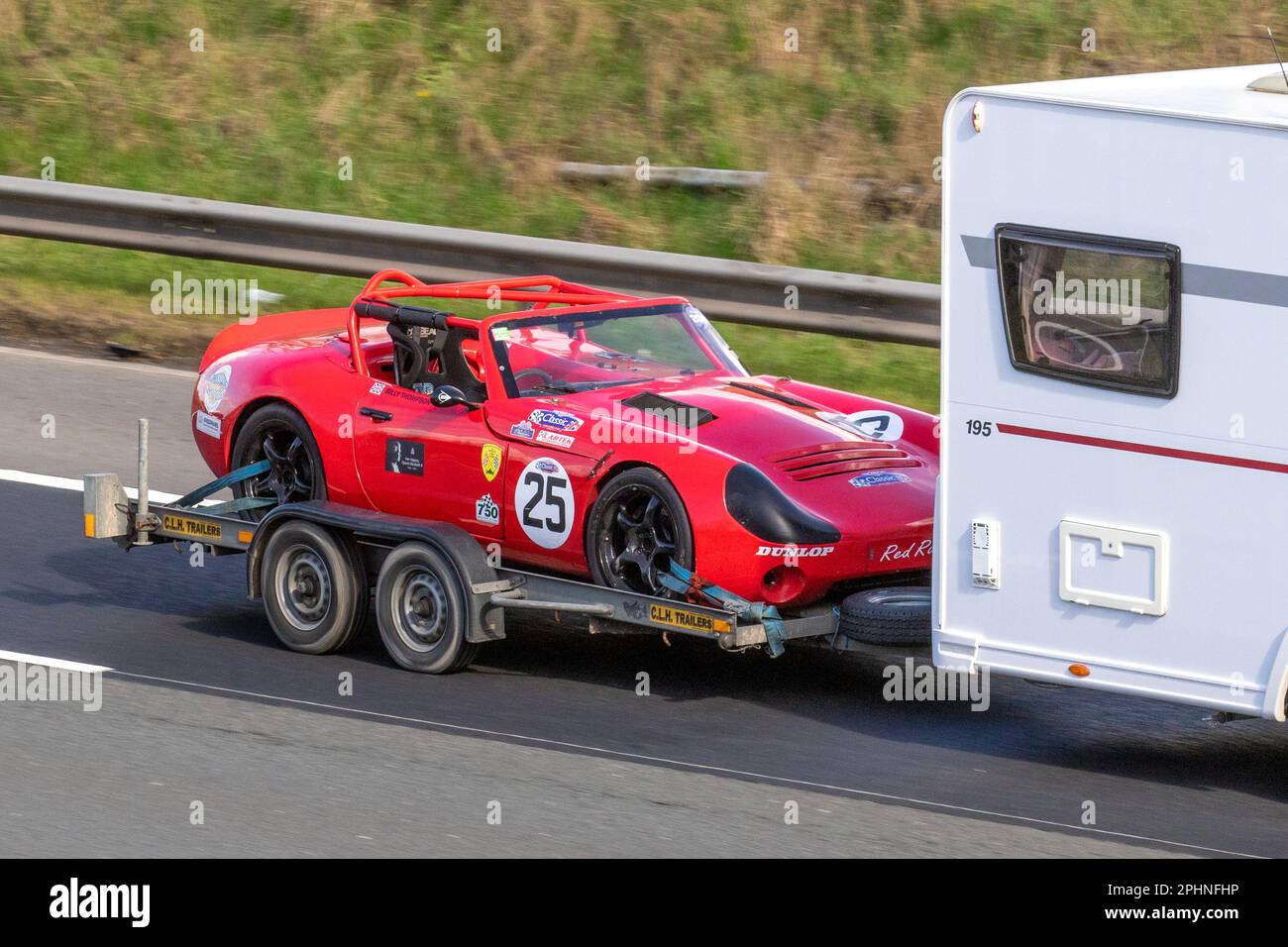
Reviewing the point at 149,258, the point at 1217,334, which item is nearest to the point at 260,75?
the point at 149,258

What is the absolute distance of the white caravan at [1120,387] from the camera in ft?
23.1

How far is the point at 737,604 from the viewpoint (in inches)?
326

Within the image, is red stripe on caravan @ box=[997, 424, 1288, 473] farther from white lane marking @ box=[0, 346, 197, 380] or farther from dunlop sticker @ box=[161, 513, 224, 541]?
white lane marking @ box=[0, 346, 197, 380]

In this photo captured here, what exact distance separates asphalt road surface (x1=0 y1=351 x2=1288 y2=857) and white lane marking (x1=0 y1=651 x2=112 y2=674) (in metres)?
0.04

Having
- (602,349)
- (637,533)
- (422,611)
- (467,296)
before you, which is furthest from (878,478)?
(467,296)

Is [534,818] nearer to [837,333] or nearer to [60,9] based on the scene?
[837,333]

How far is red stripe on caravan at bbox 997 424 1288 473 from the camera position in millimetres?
7041

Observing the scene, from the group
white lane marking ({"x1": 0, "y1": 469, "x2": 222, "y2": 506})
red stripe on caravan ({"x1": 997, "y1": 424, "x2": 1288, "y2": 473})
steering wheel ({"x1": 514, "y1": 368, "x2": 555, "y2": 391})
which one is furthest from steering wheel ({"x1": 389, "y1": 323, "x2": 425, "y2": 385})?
red stripe on caravan ({"x1": 997, "y1": 424, "x2": 1288, "y2": 473})

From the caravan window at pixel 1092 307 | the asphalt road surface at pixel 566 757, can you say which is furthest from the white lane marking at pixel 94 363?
the caravan window at pixel 1092 307

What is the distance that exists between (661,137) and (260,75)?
4403 mm

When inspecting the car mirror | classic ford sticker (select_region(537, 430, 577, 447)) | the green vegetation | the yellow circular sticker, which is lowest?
the yellow circular sticker

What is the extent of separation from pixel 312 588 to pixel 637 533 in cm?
175

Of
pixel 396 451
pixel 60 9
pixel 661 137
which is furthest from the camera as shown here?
pixel 60 9

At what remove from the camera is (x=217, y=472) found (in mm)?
10398
